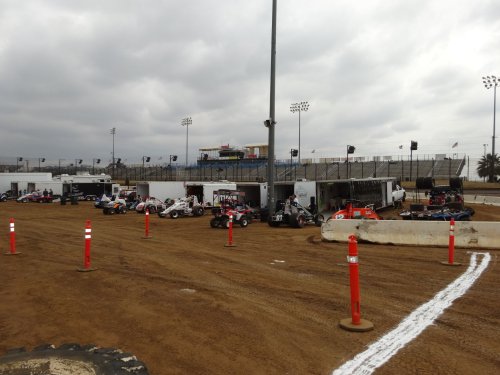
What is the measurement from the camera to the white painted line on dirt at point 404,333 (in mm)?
4336

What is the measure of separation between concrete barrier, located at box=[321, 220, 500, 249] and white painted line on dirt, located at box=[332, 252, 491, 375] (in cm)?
507

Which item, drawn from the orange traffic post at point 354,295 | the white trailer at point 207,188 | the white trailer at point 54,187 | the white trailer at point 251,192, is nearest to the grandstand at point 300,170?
the white trailer at point 54,187

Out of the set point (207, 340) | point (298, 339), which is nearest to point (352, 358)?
point (298, 339)

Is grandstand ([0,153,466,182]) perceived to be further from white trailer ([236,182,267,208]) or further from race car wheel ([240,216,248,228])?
race car wheel ([240,216,248,228])

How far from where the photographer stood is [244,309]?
636 centimetres

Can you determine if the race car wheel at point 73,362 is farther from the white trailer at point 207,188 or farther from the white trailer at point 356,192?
the white trailer at point 207,188

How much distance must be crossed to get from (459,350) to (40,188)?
56593 millimetres

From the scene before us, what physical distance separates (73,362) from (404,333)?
3875 millimetres

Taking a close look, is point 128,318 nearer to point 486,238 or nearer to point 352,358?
point 352,358

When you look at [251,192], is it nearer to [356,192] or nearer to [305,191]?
[305,191]

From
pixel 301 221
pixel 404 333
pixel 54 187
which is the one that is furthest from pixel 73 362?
pixel 54 187

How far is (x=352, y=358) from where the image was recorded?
4.55 meters

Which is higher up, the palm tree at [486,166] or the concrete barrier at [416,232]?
the palm tree at [486,166]

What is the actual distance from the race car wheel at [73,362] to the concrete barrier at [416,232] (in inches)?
446
